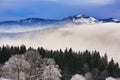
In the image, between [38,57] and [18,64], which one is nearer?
[18,64]

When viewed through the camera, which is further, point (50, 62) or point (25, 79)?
point (50, 62)

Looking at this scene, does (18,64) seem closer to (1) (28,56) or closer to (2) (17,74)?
(2) (17,74)

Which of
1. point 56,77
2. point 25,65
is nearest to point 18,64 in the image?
point 25,65

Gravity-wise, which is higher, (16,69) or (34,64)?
(16,69)

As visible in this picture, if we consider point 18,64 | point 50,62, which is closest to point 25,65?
point 18,64

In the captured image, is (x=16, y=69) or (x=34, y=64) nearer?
(x=16, y=69)

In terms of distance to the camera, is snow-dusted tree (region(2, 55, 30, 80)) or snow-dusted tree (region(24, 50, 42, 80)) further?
snow-dusted tree (region(24, 50, 42, 80))

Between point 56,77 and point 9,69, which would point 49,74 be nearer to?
point 56,77

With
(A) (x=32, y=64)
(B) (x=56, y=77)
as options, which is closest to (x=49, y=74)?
(B) (x=56, y=77)

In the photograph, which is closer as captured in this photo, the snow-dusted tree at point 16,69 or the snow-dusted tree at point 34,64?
the snow-dusted tree at point 16,69
